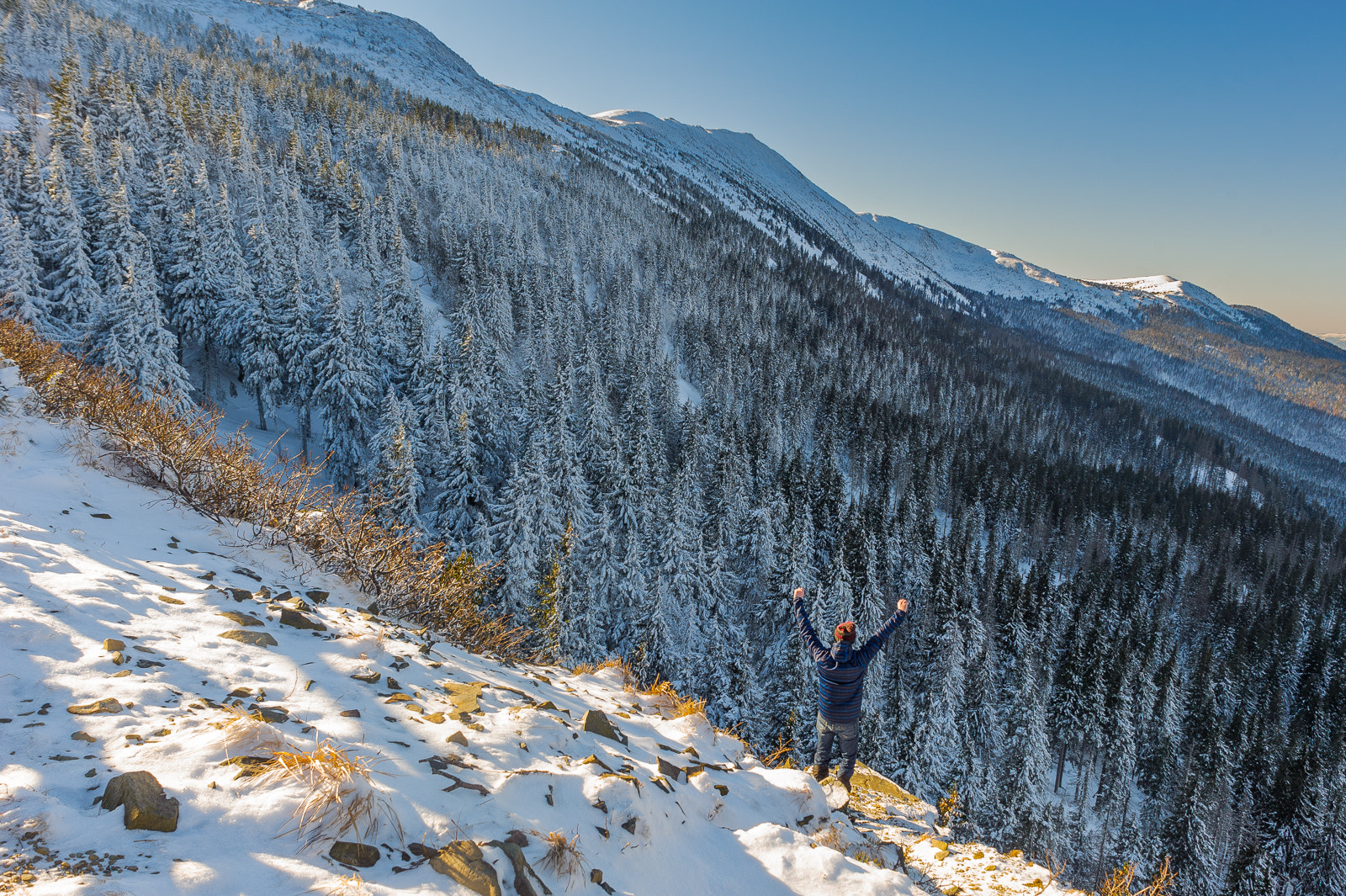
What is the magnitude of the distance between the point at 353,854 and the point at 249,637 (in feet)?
10.9

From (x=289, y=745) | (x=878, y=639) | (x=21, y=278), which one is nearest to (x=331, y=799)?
(x=289, y=745)

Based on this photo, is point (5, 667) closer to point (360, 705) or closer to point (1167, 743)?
point (360, 705)

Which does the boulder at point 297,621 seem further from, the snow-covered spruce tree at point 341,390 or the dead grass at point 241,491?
the snow-covered spruce tree at point 341,390

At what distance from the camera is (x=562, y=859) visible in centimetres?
366

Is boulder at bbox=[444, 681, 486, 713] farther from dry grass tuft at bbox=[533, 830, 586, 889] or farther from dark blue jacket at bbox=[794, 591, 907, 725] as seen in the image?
dark blue jacket at bbox=[794, 591, 907, 725]

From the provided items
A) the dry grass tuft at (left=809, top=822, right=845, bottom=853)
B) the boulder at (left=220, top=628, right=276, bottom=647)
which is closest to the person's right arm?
the dry grass tuft at (left=809, top=822, right=845, bottom=853)

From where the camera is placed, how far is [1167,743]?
143 feet

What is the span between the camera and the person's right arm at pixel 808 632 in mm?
7848

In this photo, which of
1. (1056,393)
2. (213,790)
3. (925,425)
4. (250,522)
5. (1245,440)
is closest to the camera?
(213,790)

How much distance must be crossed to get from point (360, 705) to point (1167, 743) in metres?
61.9

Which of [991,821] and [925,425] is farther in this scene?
[925,425]

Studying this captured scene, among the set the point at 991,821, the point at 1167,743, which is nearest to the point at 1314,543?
the point at 1167,743

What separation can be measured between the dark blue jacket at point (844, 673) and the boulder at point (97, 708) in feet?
22.8

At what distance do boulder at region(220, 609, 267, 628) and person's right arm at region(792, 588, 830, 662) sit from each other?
6.51 meters
